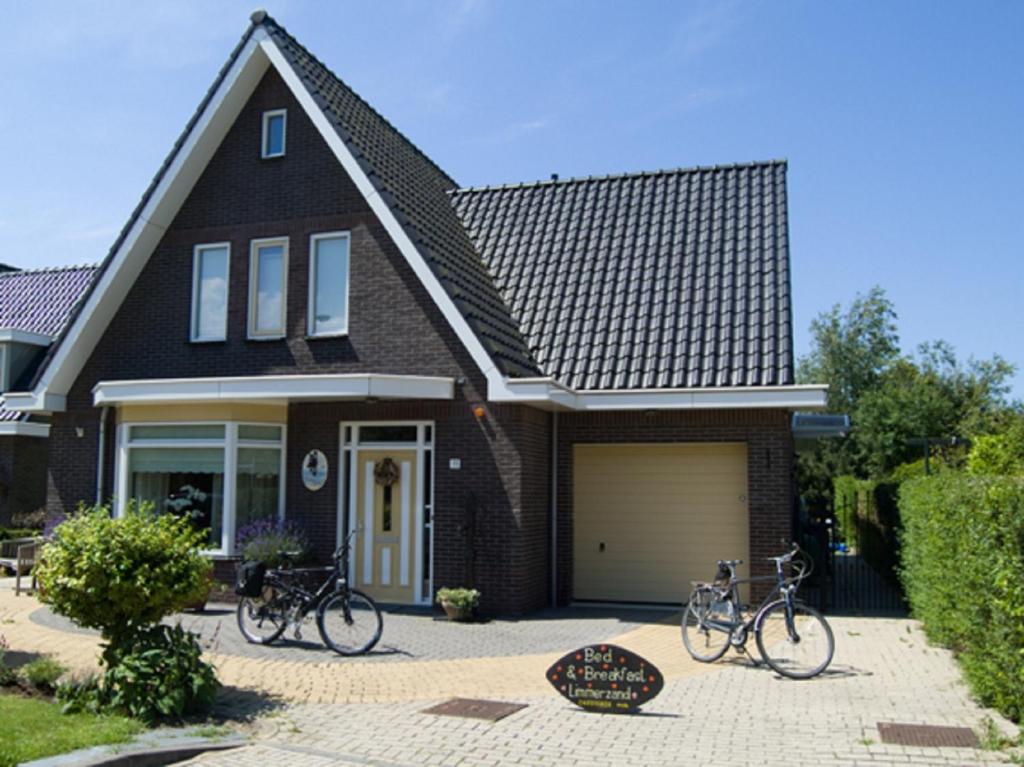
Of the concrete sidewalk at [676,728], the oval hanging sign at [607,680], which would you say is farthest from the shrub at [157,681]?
the oval hanging sign at [607,680]

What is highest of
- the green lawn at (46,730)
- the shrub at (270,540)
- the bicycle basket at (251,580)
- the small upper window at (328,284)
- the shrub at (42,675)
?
the small upper window at (328,284)

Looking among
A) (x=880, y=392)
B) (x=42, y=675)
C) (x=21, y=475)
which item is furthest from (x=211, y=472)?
(x=880, y=392)

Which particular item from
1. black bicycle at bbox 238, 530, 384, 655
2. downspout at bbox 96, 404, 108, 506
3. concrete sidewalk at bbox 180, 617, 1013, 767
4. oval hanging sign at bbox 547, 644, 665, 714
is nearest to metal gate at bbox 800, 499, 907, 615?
concrete sidewalk at bbox 180, 617, 1013, 767

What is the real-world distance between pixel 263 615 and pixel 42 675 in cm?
293

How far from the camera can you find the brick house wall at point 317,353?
44.7ft

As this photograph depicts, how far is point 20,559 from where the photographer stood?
1559 cm

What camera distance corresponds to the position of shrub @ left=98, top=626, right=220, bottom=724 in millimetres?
7844

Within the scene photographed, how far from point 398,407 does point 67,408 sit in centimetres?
616

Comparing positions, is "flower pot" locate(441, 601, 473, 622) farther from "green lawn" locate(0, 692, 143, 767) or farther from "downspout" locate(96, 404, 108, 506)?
"downspout" locate(96, 404, 108, 506)

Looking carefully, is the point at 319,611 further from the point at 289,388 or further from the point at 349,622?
the point at 289,388

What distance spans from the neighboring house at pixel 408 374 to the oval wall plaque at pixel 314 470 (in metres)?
0.03

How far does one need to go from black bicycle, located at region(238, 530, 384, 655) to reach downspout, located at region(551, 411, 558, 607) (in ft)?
14.4

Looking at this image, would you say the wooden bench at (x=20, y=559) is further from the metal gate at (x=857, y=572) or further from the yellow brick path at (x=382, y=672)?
the metal gate at (x=857, y=572)

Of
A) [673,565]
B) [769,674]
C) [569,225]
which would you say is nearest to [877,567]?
[673,565]
